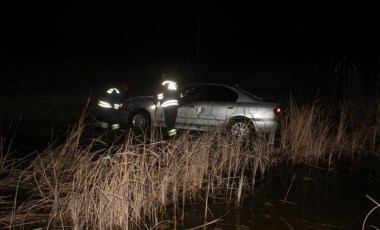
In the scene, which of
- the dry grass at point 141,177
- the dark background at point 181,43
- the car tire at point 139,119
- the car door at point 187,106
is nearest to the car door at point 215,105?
the car door at point 187,106

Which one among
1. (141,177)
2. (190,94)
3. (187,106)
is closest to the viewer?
(141,177)

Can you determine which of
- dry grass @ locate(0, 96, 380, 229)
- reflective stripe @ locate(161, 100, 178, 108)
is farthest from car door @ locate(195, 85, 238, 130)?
dry grass @ locate(0, 96, 380, 229)

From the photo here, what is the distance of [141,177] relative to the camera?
5016mm

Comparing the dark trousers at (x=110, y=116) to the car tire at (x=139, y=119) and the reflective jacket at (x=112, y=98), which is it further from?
the car tire at (x=139, y=119)

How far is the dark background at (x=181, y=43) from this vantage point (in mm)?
20500

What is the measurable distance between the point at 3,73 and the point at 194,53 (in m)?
16.5

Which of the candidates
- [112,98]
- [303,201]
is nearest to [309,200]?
[303,201]

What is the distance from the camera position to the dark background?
67.3ft

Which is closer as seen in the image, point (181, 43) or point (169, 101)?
point (169, 101)

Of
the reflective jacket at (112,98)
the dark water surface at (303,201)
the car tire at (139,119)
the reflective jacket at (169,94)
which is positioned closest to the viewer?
the dark water surface at (303,201)

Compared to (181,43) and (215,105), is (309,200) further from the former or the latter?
(181,43)

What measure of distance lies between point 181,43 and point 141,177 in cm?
3438

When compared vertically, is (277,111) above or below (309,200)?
above

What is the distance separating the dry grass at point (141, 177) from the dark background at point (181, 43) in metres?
10.1
